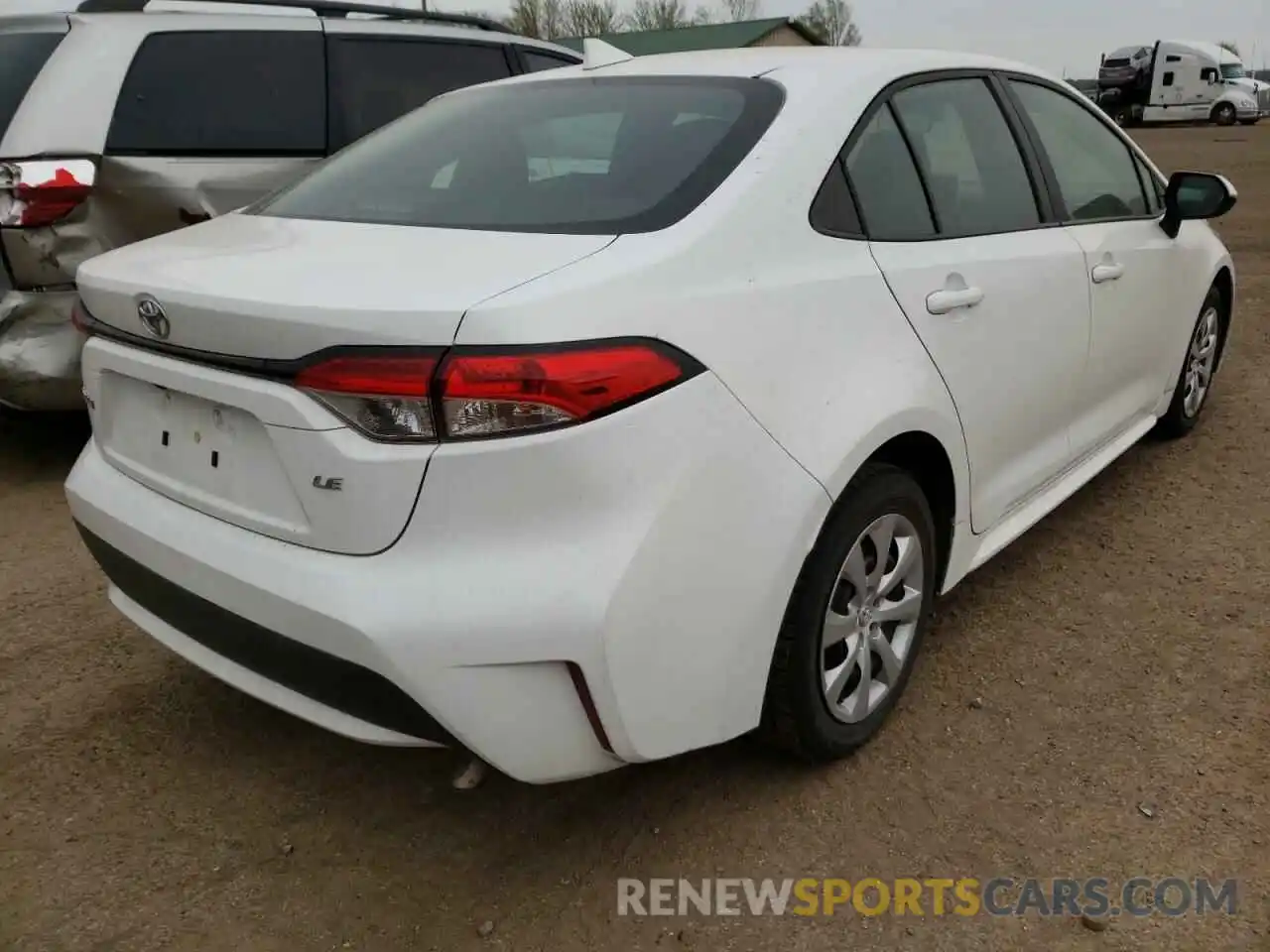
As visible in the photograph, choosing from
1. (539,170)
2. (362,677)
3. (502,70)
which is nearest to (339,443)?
(362,677)

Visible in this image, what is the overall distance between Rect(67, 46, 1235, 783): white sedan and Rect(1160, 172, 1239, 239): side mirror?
1.13 m

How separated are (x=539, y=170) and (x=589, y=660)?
3.96 ft

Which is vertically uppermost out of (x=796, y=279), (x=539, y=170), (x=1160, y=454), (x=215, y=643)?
(x=539, y=170)

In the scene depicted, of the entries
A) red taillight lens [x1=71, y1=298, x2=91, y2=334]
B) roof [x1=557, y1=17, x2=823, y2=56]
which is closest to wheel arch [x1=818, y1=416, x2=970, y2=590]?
red taillight lens [x1=71, y1=298, x2=91, y2=334]

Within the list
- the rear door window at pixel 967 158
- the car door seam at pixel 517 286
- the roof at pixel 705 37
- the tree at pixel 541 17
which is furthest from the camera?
the tree at pixel 541 17

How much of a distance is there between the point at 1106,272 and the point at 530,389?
7.36ft

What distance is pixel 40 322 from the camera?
374 centimetres

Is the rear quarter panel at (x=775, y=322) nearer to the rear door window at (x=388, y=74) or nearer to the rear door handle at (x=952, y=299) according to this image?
the rear door handle at (x=952, y=299)

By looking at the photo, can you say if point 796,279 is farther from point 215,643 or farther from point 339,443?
point 215,643

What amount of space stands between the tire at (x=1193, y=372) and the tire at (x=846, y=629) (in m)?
2.25

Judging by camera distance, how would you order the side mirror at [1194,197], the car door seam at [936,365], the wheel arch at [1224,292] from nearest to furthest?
1. the car door seam at [936,365]
2. the side mirror at [1194,197]
3. the wheel arch at [1224,292]

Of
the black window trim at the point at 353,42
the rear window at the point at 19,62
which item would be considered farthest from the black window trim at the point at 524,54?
the rear window at the point at 19,62

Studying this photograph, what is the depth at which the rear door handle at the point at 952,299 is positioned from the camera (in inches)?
92.0

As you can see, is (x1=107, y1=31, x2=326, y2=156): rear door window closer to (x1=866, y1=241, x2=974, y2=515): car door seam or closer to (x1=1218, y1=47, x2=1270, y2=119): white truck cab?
(x1=866, y1=241, x2=974, y2=515): car door seam
